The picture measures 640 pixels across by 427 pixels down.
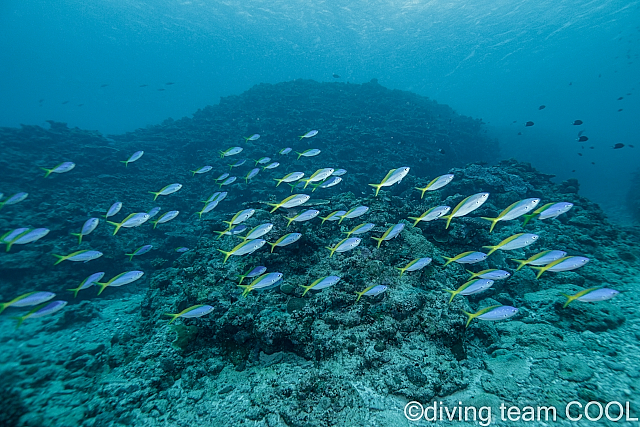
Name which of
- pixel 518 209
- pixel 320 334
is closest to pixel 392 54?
pixel 518 209

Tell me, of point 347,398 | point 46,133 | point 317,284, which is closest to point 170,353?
point 317,284

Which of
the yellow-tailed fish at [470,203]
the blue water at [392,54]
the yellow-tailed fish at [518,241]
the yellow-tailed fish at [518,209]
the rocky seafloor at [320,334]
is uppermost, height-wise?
the blue water at [392,54]

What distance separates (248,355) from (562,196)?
13400 millimetres

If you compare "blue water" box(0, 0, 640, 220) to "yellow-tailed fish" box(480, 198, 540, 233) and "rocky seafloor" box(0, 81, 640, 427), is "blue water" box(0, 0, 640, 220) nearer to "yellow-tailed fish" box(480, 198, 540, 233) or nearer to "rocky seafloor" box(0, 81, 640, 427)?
"rocky seafloor" box(0, 81, 640, 427)

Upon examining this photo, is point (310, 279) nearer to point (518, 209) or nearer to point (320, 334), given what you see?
point (320, 334)

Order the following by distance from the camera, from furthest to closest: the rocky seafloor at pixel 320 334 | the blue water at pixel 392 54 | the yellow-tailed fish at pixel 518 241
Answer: the blue water at pixel 392 54, the yellow-tailed fish at pixel 518 241, the rocky seafloor at pixel 320 334

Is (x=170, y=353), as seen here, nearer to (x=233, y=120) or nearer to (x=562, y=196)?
(x=562, y=196)

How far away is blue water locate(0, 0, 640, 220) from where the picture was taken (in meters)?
39.5

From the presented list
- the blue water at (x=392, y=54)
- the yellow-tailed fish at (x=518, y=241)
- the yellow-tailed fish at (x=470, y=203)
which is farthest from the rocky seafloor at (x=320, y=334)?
the blue water at (x=392, y=54)

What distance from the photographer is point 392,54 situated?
61438mm

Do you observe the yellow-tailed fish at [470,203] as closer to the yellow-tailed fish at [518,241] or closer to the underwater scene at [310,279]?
the underwater scene at [310,279]

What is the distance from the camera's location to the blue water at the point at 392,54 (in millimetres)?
39500

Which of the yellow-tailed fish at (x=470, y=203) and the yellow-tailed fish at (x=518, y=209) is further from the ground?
the yellow-tailed fish at (x=470, y=203)

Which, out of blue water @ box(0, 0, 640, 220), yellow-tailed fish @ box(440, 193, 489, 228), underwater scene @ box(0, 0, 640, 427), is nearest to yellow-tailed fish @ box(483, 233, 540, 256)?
underwater scene @ box(0, 0, 640, 427)
